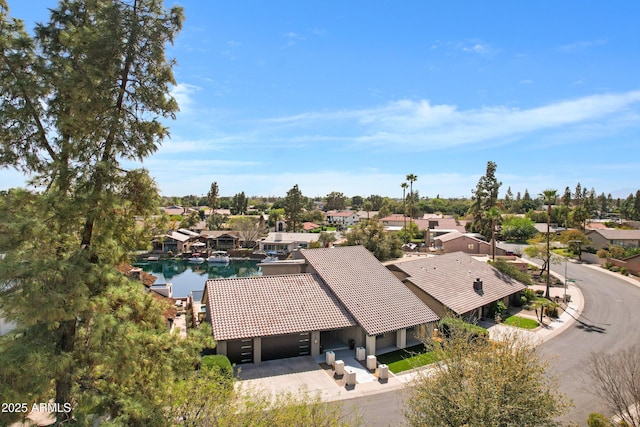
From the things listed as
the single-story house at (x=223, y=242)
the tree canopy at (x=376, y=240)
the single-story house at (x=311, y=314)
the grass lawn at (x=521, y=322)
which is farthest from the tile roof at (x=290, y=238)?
the single-story house at (x=311, y=314)

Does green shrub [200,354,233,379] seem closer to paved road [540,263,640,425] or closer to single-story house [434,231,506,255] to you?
paved road [540,263,640,425]

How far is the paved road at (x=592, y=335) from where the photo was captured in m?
18.9

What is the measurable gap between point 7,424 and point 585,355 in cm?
2938

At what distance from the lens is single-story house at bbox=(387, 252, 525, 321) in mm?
28594

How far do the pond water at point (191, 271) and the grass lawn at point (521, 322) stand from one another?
40.8 m

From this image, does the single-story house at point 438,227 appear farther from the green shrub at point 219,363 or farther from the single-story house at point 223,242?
the green shrub at point 219,363

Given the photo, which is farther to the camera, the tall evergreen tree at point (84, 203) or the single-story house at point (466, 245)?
the single-story house at point (466, 245)

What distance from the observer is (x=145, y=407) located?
28.4ft

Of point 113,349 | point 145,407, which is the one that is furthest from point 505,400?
point 113,349

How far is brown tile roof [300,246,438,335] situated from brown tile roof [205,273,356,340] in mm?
1010

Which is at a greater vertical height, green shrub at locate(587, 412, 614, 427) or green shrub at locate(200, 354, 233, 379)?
green shrub at locate(200, 354, 233, 379)

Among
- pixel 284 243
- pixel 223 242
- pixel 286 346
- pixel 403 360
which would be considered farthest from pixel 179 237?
pixel 403 360

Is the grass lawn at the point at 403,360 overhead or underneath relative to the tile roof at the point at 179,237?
underneath

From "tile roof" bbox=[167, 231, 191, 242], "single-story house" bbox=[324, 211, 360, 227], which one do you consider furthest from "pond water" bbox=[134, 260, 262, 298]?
"single-story house" bbox=[324, 211, 360, 227]
